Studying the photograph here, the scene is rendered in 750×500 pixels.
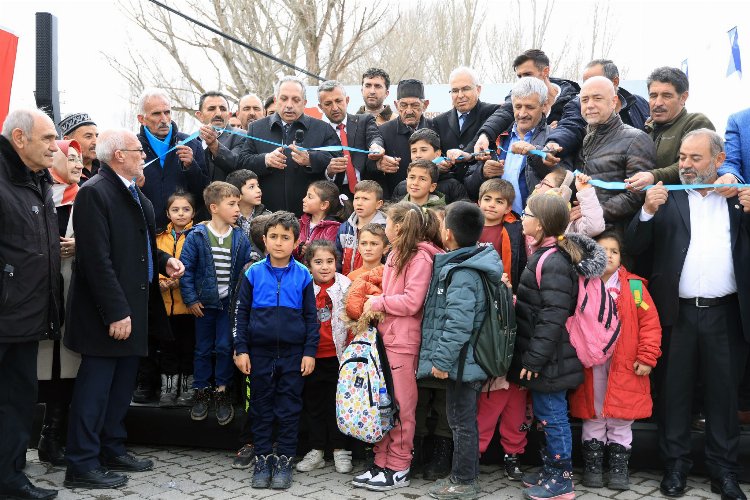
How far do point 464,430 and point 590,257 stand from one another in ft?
4.76

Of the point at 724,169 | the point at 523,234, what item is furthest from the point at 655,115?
the point at 523,234

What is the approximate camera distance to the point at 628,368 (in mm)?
4801

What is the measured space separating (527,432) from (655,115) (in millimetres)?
2671

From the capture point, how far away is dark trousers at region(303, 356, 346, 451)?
526 centimetres

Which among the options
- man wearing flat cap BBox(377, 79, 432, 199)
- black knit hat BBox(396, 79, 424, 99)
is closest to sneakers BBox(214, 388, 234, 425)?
man wearing flat cap BBox(377, 79, 432, 199)

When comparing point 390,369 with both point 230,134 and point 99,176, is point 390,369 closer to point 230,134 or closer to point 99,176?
point 99,176

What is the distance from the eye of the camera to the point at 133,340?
4.90m

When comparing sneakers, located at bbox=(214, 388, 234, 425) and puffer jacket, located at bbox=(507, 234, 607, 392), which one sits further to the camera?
sneakers, located at bbox=(214, 388, 234, 425)

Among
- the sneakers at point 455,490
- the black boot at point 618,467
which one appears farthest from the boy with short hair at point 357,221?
the black boot at point 618,467

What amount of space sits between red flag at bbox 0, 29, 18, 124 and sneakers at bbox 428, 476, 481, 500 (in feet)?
21.1

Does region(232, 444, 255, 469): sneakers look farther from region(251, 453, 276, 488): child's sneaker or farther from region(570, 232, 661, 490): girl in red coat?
region(570, 232, 661, 490): girl in red coat

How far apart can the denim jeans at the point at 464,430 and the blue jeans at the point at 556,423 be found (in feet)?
1.50

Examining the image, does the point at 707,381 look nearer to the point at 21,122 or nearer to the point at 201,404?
the point at 201,404

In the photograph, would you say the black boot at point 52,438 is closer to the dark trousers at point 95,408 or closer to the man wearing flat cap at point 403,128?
the dark trousers at point 95,408
